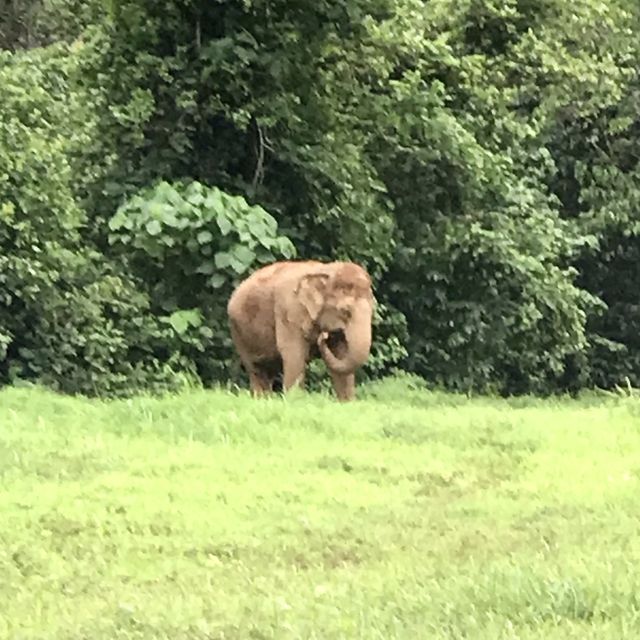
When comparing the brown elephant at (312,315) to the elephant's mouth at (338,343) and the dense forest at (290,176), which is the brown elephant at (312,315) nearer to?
the elephant's mouth at (338,343)

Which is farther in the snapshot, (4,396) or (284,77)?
(284,77)

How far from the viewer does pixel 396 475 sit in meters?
6.10

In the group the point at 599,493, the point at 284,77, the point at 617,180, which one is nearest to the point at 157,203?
the point at 284,77

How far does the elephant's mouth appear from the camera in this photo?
30.2 ft

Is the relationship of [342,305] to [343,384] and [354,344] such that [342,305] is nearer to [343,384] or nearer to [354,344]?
[354,344]

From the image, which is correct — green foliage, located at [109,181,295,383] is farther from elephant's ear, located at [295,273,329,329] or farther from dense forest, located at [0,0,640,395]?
elephant's ear, located at [295,273,329,329]

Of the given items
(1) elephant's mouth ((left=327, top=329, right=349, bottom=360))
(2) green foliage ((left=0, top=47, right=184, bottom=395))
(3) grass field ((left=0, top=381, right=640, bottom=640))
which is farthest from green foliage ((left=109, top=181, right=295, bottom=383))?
(3) grass field ((left=0, top=381, right=640, bottom=640))

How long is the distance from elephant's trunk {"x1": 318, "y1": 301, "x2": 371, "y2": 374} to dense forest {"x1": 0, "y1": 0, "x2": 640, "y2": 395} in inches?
71.8

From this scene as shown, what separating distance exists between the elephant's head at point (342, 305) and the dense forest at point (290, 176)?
5.78ft

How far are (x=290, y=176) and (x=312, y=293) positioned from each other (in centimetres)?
348

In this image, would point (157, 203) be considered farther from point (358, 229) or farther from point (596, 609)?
point (596, 609)

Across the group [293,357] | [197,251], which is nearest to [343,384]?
[293,357]

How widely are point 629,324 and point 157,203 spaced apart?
28.6ft

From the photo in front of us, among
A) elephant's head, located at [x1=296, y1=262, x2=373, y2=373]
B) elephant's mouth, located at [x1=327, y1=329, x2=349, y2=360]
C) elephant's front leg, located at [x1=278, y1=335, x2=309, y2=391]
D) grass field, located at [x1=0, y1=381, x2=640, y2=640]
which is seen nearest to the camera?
grass field, located at [x1=0, y1=381, x2=640, y2=640]
